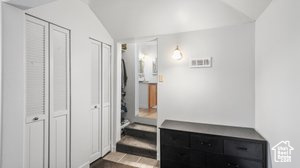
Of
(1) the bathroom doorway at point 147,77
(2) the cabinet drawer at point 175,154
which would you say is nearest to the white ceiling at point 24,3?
(2) the cabinet drawer at point 175,154

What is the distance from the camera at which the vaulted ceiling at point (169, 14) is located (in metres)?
2.03

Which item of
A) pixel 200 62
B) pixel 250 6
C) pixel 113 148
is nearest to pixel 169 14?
pixel 200 62

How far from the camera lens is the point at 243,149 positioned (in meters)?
1.84

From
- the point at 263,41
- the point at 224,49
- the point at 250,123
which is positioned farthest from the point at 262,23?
the point at 250,123

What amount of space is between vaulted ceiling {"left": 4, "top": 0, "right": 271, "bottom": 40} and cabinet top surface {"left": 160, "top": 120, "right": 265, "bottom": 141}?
1.47 meters

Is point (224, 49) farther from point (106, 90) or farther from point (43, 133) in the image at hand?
point (43, 133)

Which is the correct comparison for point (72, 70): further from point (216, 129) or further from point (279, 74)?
point (279, 74)

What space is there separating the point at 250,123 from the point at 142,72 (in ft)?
13.7

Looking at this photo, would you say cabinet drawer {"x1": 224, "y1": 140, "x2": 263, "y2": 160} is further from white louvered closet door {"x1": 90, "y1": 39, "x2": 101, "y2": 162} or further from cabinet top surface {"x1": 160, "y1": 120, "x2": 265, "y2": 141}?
white louvered closet door {"x1": 90, "y1": 39, "x2": 101, "y2": 162}

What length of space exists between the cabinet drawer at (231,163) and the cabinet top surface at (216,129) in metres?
0.28

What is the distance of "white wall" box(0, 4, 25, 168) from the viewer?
1.32 m

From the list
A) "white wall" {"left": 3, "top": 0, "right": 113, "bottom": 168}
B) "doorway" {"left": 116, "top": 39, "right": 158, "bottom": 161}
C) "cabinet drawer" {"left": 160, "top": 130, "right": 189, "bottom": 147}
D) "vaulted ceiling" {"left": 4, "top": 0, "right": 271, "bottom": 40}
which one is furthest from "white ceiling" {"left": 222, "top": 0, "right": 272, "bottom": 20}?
"white wall" {"left": 3, "top": 0, "right": 113, "bottom": 168}

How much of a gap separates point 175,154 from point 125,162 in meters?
1.01

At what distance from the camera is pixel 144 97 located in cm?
522
